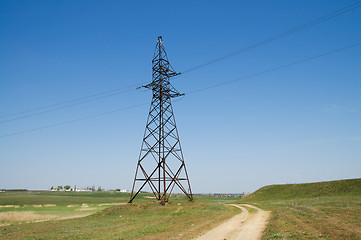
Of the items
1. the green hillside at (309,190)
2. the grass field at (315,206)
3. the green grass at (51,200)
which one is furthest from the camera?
the green grass at (51,200)

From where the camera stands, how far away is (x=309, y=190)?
68.2 meters

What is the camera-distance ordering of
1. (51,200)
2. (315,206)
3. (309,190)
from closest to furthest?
(315,206) < (309,190) < (51,200)

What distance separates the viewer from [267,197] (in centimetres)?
7375

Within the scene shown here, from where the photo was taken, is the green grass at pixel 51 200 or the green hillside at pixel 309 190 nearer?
the green hillside at pixel 309 190

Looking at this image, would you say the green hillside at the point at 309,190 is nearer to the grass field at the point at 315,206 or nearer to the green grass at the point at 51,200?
the grass field at the point at 315,206

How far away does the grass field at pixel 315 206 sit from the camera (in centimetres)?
1612

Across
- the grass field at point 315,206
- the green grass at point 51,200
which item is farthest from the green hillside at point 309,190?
the green grass at point 51,200

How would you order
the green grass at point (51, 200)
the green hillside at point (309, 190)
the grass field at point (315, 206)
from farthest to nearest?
the green grass at point (51, 200) → the green hillside at point (309, 190) → the grass field at point (315, 206)

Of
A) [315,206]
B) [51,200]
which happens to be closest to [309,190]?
[315,206]

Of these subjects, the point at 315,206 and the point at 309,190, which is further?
the point at 309,190

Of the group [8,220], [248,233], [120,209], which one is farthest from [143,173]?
[248,233]

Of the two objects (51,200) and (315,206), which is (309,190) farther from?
(51,200)

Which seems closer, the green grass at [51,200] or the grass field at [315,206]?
the grass field at [315,206]

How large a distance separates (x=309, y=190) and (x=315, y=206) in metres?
36.1
